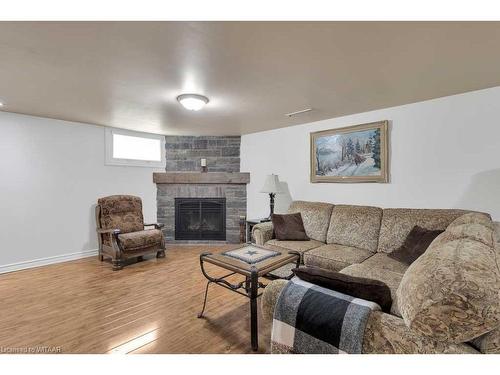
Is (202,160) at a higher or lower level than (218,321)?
higher

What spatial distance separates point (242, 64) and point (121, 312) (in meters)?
2.50

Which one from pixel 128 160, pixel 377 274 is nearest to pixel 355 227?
pixel 377 274

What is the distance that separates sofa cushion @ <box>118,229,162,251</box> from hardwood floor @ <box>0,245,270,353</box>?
34cm

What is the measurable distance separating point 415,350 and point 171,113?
3.37 m

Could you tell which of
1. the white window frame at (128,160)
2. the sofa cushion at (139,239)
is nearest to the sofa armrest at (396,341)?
the sofa cushion at (139,239)

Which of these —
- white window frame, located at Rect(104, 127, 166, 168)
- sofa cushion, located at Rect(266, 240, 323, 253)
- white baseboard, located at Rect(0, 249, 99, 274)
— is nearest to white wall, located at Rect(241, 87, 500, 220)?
sofa cushion, located at Rect(266, 240, 323, 253)

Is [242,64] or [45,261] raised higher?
[242,64]

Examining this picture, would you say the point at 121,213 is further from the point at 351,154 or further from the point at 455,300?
the point at 455,300

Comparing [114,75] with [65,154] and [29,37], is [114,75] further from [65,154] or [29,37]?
[65,154]

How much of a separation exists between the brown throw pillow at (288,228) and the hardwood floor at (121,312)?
0.99 meters

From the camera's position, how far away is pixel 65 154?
3.78 metres

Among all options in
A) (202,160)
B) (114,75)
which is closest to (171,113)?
(114,75)

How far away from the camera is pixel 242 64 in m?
1.92
